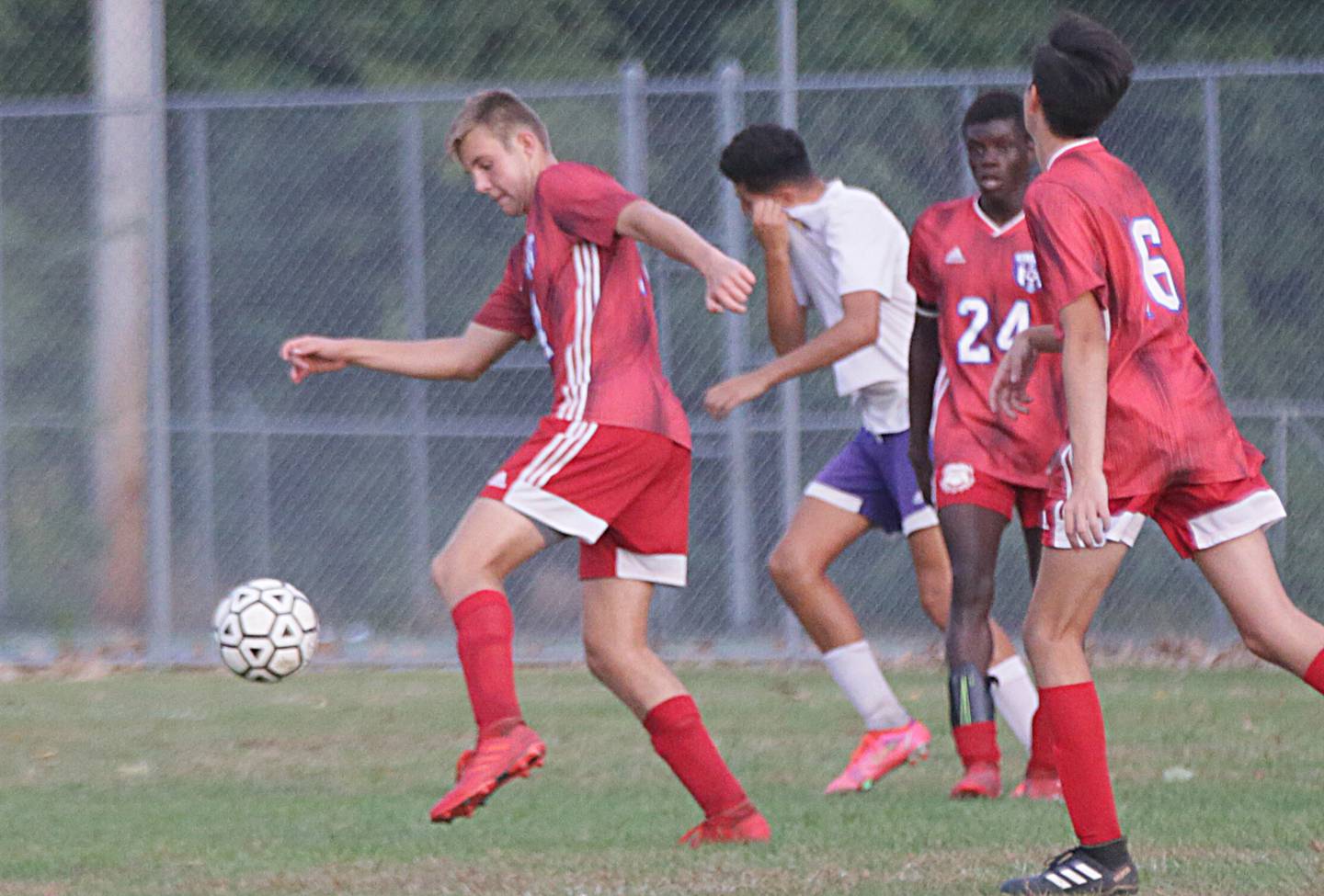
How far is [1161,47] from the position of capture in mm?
12414

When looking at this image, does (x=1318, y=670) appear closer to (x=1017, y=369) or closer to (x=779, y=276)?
(x=1017, y=369)

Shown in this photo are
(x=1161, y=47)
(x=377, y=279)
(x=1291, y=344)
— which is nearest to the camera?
(x=1291, y=344)

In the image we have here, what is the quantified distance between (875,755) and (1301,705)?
2677 millimetres

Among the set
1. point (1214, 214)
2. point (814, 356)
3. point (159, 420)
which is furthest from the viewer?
point (159, 420)

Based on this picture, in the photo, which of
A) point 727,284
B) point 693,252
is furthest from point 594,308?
point 727,284

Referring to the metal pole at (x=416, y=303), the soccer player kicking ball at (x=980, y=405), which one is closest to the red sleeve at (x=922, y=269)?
the soccer player kicking ball at (x=980, y=405)

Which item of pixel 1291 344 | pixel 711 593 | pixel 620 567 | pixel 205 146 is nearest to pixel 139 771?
pixel 620 567

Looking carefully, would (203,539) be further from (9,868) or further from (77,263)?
(9,868)

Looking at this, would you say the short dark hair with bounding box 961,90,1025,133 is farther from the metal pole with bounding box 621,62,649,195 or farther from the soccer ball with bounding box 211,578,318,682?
the metal pole with bounding box 621,62,649,195

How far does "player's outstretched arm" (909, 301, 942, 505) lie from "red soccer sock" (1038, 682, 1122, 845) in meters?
2.03

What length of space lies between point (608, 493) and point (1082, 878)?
4.81ft

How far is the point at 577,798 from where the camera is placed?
6.41m

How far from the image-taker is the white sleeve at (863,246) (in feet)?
20.7

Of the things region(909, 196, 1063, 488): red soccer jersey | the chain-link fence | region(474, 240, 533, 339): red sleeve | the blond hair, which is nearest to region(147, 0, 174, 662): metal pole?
the chain-link fence
